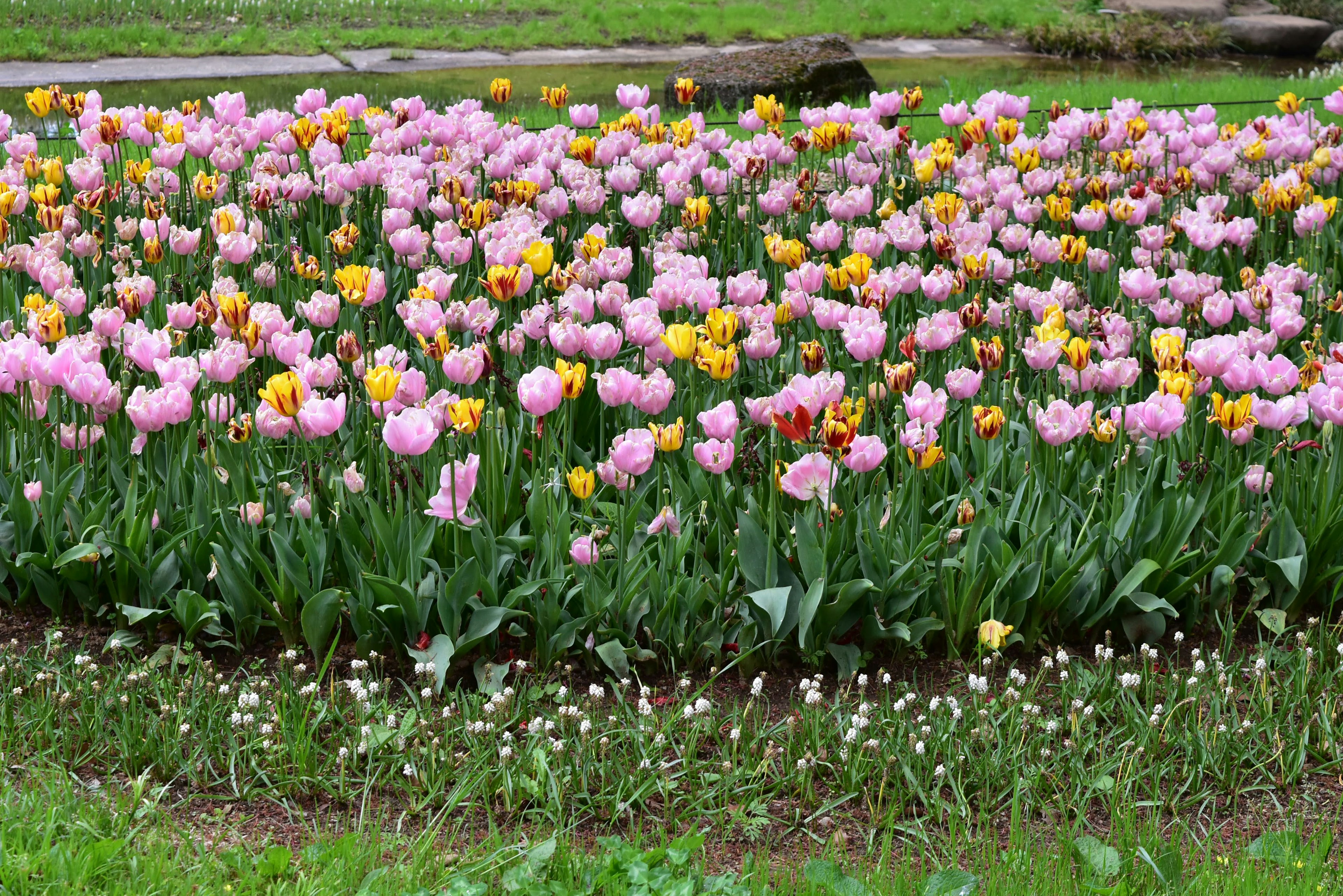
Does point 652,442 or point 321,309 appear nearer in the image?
point 652,442

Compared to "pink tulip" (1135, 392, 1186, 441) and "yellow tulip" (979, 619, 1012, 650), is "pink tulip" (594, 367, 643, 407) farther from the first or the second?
"pink tulip" (1135, 392, 1186, 441)

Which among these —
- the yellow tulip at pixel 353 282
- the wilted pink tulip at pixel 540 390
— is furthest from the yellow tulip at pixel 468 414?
the yellow tulip at pixel 353 282

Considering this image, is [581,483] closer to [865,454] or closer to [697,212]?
[865,454]

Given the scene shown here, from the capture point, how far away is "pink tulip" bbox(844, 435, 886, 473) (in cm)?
325

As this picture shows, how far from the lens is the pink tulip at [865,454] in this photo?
3252 millimetres

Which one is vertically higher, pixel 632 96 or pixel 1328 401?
pixel 632 96

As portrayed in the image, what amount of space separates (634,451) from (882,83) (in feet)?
34.6

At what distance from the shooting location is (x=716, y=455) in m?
3.34

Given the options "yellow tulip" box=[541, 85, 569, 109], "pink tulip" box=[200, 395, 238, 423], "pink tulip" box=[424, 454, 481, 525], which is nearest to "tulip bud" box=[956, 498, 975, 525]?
"pink tulip" box=[424, 454, 481, 525]

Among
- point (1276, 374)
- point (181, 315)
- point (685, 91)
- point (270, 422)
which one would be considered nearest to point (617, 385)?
point (270, 422)

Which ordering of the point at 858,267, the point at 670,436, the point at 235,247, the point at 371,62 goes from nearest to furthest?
the point at 670,436, the point at 858,267, the point at 235,247, the point at 371,62

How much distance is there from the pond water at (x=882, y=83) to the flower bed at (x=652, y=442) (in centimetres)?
433

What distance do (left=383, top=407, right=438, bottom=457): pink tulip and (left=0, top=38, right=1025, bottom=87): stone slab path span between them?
1062 cm

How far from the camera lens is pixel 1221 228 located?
5137 mm
